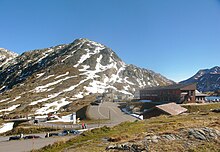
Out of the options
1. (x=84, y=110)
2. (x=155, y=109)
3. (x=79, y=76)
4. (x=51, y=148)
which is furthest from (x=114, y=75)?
(x=51, y=148)

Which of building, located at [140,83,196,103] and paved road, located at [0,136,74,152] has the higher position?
building, located at [140,83,196,103]

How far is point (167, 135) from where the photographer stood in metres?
19.2

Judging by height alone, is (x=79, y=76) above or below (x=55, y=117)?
above

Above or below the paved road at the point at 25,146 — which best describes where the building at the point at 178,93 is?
above

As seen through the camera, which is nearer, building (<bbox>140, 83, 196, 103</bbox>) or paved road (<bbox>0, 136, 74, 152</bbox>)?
paved road (<bbox>0, 136, 74, 152</bbox>)

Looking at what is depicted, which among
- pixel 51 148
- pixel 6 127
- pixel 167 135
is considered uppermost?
pixel 167 135

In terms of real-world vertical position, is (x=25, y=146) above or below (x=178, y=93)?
below

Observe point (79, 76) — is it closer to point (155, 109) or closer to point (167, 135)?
point (155, 109)

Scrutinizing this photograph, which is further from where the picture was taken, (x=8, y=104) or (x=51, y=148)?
(x=8, y=104)

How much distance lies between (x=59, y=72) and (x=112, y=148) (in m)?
182

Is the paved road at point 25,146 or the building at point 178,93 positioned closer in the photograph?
the paved road at point 25,146

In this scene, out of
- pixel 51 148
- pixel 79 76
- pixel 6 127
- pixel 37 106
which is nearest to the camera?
pixel 51 148

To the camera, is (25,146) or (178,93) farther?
(178,93)

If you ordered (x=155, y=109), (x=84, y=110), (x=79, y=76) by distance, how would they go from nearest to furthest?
(x=155, y=109) < (x=84, y=110) < (x=79, y=76)
